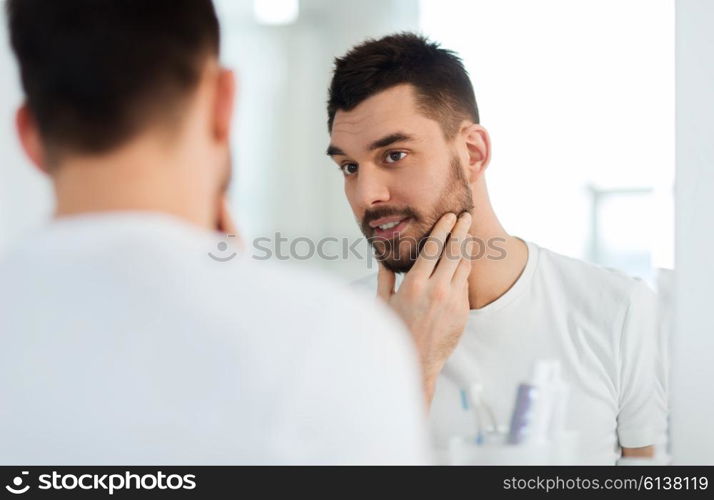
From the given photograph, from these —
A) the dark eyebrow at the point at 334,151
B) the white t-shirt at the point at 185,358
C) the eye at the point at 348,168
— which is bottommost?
the white t-shirt at the point at 185,358

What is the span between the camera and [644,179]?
136 centimetres

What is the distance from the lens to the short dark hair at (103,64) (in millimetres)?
683

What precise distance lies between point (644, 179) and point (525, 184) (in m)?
0.21

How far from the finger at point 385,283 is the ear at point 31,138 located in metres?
0.64

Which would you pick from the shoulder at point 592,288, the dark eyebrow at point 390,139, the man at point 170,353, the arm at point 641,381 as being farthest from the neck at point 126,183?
the arm at point 641,381

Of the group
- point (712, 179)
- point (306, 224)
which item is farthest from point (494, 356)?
point (712, 179)

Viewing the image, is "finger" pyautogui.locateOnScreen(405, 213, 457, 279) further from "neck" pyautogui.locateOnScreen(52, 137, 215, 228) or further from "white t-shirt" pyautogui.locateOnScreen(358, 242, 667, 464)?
"neck" pyautogui.locateOnScreen(52, 137, 215, 228)

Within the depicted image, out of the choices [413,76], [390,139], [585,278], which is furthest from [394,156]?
[585,278]

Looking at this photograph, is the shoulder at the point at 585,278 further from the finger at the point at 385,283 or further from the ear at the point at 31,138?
the ear at the point at 31,138

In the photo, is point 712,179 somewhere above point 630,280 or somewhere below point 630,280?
above

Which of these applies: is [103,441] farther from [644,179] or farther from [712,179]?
[712,179]

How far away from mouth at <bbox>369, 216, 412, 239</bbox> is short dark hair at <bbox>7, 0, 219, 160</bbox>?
61cm

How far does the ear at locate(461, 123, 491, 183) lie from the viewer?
4.27 ft
